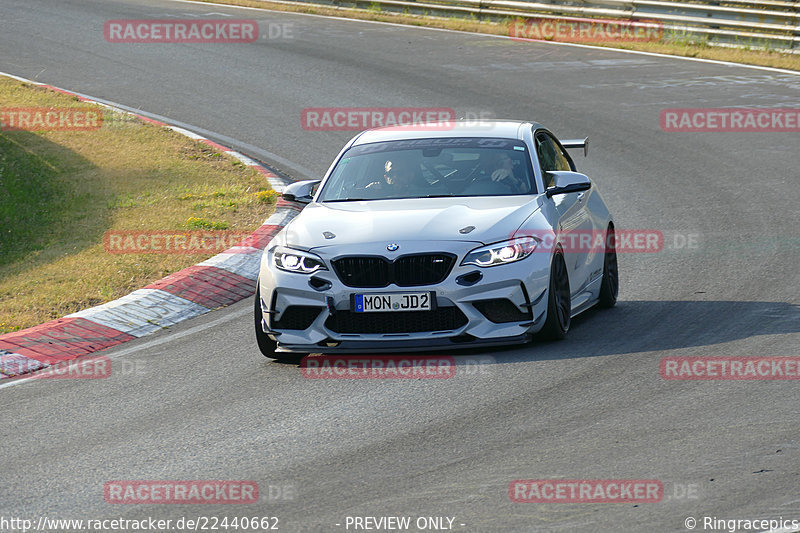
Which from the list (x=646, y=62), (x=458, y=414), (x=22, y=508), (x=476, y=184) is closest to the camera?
(x=22, y=508)

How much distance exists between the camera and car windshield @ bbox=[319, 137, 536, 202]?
9.61m

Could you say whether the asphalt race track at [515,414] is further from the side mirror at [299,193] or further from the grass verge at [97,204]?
the grass verge at [97,204]

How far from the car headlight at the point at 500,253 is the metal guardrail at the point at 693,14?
16802 millimetres

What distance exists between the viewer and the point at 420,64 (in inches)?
936

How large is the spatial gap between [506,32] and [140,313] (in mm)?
18556

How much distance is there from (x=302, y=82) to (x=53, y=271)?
428 inches

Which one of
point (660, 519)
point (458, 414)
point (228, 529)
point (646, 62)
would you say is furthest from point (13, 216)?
point (646, 62)

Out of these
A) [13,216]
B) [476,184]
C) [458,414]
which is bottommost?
[13,216]

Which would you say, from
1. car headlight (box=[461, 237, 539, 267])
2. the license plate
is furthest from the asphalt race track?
car headlight (box=[461, 237, 539, 267])

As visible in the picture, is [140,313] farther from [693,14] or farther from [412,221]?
[693,14]

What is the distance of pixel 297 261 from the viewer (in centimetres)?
870

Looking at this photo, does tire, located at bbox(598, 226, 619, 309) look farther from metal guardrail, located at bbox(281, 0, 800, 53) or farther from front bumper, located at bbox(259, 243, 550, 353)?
metal guardrail, located at bbox(281, 0, 800, 53)

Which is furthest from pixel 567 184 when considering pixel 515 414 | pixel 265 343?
pixel 515 414

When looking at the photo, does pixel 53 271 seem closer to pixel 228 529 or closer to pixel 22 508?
pixel 22 508
